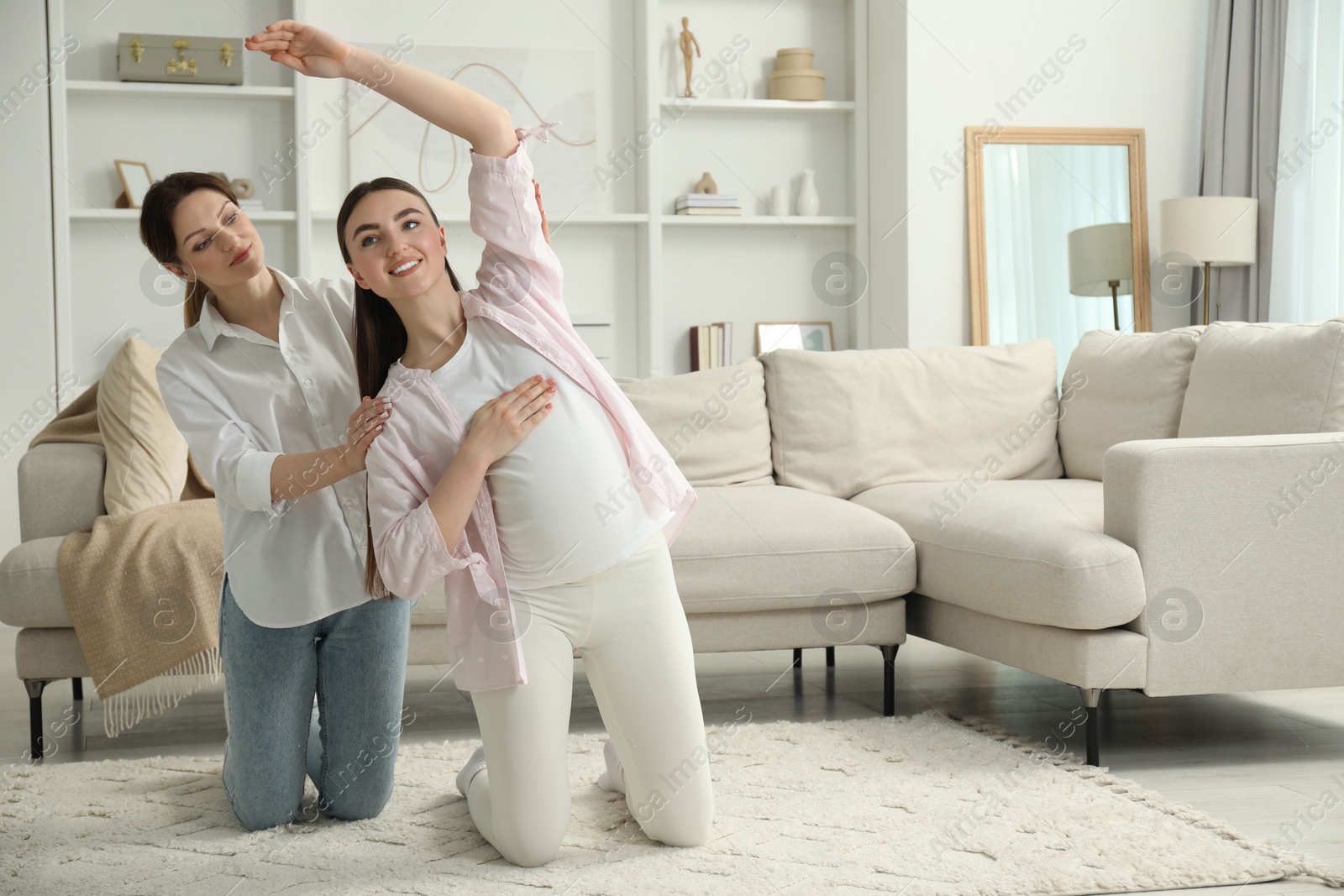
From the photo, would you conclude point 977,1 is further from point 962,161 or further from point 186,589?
point 186,589

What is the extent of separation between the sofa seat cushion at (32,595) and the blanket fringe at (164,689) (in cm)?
22

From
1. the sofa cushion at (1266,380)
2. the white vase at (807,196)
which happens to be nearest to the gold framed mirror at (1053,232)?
the white vase at (807,196)

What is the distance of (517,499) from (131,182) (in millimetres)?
3516

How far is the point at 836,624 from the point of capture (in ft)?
8.67

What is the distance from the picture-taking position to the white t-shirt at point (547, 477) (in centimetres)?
173

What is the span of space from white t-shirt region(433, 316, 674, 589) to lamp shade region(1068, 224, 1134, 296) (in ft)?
Answer: 11.4

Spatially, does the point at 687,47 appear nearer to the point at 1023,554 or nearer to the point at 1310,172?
the point at 1310,172

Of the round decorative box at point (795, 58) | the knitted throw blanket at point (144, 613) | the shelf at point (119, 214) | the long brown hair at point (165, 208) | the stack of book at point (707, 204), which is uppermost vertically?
the round decorative box at point (795, 58)

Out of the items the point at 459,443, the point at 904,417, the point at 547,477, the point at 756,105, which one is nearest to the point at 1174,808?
the point at 547,477

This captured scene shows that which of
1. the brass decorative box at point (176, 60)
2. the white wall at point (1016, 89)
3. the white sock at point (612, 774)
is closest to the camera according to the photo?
the white sock at point (612, 774)

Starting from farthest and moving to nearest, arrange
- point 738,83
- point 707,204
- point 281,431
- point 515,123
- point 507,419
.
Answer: point 738,83 < point 707,204 < point 515,123 < point 281,431 < point 507,419

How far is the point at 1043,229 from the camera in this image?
4773mm

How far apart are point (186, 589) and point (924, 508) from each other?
5.49ft

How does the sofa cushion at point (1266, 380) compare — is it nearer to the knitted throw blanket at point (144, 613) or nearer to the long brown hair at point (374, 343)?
the long brown hair at point (374, 343)
